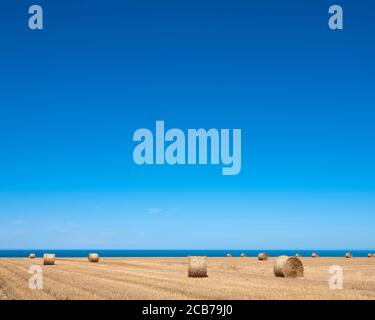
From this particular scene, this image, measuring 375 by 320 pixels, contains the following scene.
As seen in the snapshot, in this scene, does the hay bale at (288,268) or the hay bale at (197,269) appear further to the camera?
the hay bale at (288,268)

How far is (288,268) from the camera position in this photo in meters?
31.6

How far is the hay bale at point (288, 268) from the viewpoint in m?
31.4

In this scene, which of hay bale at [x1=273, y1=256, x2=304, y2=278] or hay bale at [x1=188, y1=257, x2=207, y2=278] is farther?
hay bale at [x1=273, y1=256, x2=304, y2=278]

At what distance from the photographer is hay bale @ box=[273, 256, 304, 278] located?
Result: 3139 centimetres

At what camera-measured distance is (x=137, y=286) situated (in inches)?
943

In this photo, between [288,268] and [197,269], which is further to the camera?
[288,268]
